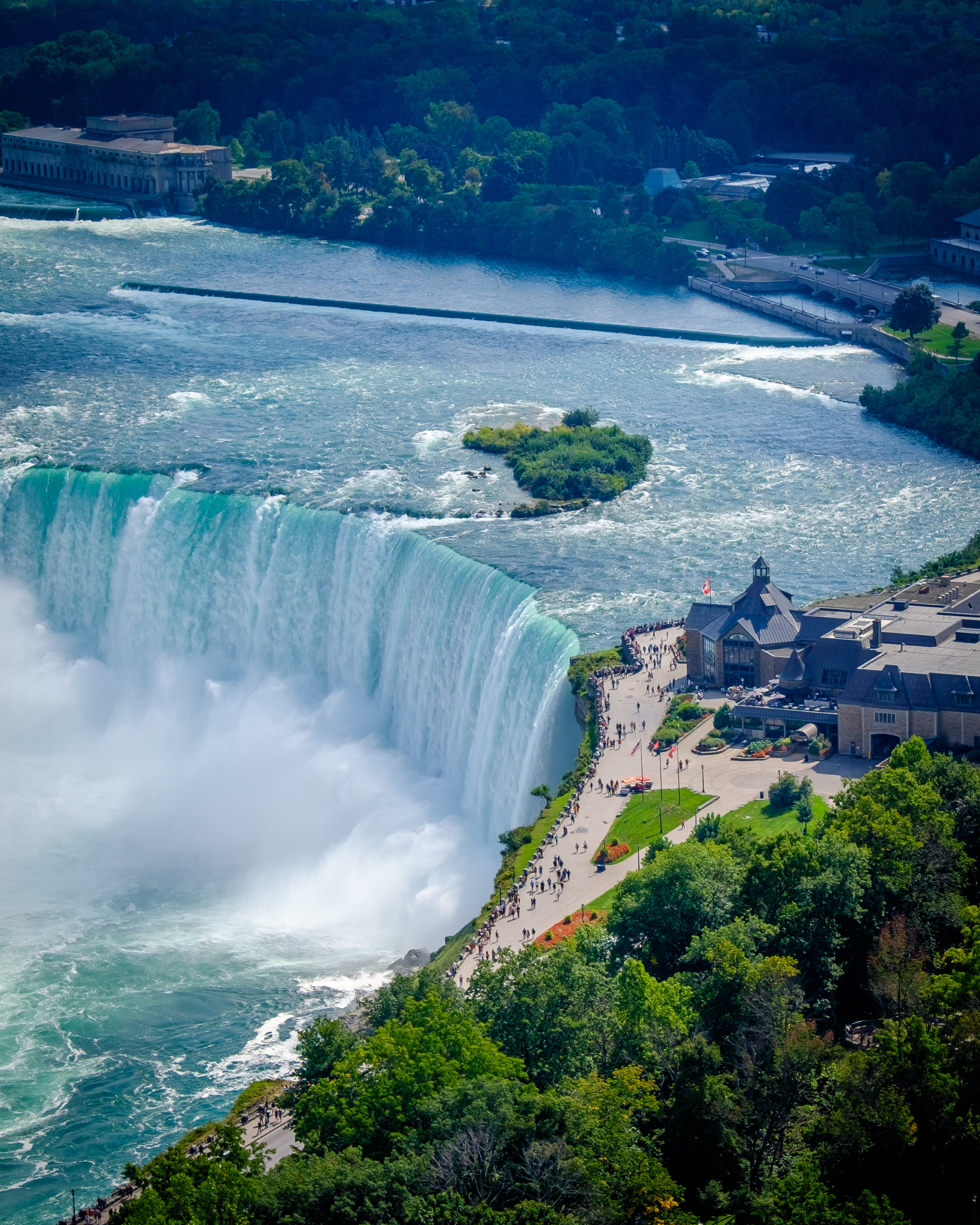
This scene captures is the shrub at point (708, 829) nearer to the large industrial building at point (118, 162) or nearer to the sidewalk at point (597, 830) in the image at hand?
the sidewalk at point (597, 830)

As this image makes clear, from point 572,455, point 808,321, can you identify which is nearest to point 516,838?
point 572,455

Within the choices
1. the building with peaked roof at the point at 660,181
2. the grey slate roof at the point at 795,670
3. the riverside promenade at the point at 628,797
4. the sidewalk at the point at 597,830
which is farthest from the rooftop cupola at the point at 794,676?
the building with peaked roof at the point at 660,181

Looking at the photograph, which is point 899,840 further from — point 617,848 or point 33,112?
point 33,112

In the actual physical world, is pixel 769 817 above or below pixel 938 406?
below

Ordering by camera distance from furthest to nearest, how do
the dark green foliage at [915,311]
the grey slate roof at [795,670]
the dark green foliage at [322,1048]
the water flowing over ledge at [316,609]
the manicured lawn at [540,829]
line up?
1. the dark green foliage at [915,311]
2. the water flowing over ledge at [316,609]
3. the grey slate roof at [795,670]
4. the manicured lawn at [540,829]
5. the dark green foliage at [322,1048]

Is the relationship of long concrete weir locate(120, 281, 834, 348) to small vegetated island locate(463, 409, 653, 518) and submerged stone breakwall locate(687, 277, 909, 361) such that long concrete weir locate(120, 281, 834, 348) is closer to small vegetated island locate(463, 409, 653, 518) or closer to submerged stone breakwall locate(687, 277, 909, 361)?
submerged stone breakwall locate(687, 277, 909, 361)

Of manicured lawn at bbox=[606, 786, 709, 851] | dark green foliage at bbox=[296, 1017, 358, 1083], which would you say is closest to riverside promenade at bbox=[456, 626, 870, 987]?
manicured lawn at bbox=[606, 786, 709, 851]

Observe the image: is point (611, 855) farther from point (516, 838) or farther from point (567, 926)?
point (567, 926)
